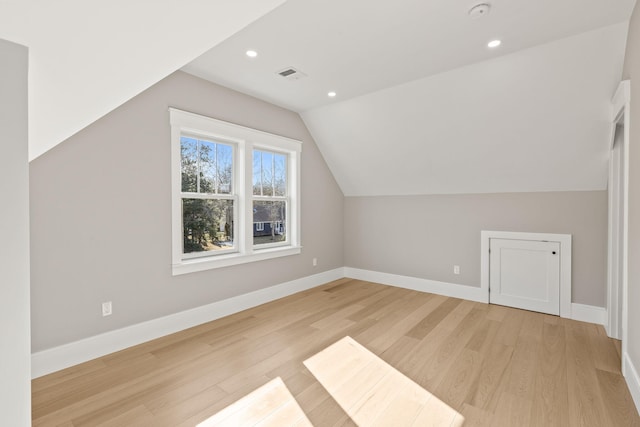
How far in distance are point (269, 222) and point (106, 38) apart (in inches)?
138

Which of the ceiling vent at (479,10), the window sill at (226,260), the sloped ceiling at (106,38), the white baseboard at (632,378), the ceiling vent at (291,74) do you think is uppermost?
the ceiling vent at (291,74)

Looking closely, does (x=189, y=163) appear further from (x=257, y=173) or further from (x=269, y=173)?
(x=269, y=173)

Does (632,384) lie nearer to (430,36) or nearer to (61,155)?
(430,36)

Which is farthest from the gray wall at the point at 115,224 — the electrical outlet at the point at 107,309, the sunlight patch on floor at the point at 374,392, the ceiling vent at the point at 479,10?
the ceiling vent at the point at 479,10

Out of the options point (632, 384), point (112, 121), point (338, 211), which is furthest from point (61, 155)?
point (632, 384)

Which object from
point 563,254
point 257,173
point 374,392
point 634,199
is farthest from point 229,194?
point 563,254

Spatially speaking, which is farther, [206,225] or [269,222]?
[269,222]

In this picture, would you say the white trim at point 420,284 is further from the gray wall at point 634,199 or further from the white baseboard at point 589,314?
the gray wall at point 634,199

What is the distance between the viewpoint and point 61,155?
7.89ft

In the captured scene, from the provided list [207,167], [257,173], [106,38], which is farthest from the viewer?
[257,173]

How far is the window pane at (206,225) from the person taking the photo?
10.9ft

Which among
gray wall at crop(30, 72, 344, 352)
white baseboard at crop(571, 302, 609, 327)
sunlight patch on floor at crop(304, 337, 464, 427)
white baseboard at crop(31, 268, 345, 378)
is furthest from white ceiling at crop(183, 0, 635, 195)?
sunlight patch on floor at crop(304, 337, 464, 427)

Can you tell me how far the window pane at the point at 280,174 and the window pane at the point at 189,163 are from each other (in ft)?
3.99

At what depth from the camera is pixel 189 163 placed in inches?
131
